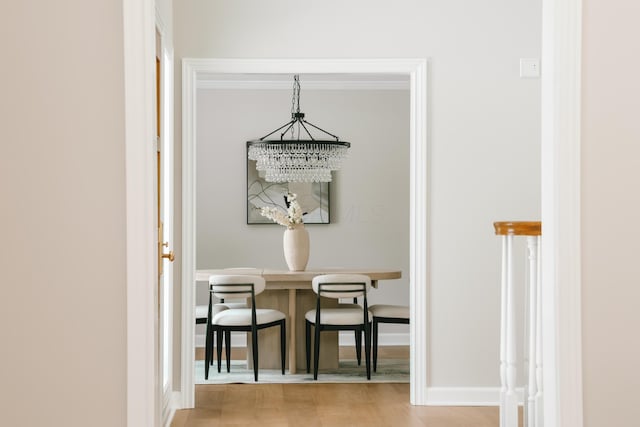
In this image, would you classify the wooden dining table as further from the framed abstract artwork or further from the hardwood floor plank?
the framed abstract artwork

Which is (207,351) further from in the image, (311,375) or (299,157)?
(299,157)

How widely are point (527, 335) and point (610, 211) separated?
1046 mm

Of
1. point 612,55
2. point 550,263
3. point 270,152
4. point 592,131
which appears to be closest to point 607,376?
point 550,263

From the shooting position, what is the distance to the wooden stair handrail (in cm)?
322

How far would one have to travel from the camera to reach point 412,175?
16.9 ft

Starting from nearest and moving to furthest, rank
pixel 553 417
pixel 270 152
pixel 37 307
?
1. pixel 37 307
2. pixel 553 417
3. pixel 270 152

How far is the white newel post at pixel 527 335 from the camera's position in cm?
324

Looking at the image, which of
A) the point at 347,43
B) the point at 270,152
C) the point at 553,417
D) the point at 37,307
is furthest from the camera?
the point at 270,152

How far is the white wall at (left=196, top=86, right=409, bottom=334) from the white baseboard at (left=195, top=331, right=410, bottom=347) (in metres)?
0.35

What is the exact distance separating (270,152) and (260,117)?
1356 millimetres

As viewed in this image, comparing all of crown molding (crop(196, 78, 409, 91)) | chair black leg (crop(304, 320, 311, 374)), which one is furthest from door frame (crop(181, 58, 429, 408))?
crown molding (crop(196, 78, 409, 91))

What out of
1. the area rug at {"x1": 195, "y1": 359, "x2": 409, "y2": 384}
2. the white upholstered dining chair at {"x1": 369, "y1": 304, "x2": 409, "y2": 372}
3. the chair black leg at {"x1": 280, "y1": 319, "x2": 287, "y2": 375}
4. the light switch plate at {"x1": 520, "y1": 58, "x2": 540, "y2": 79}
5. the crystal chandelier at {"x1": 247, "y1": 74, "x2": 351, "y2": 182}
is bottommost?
the area rug at {"x1": 195, "y1": 359, "x2": 409, "y2": 384}

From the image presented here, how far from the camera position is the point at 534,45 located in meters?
5.18

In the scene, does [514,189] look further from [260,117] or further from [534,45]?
[260,117]
